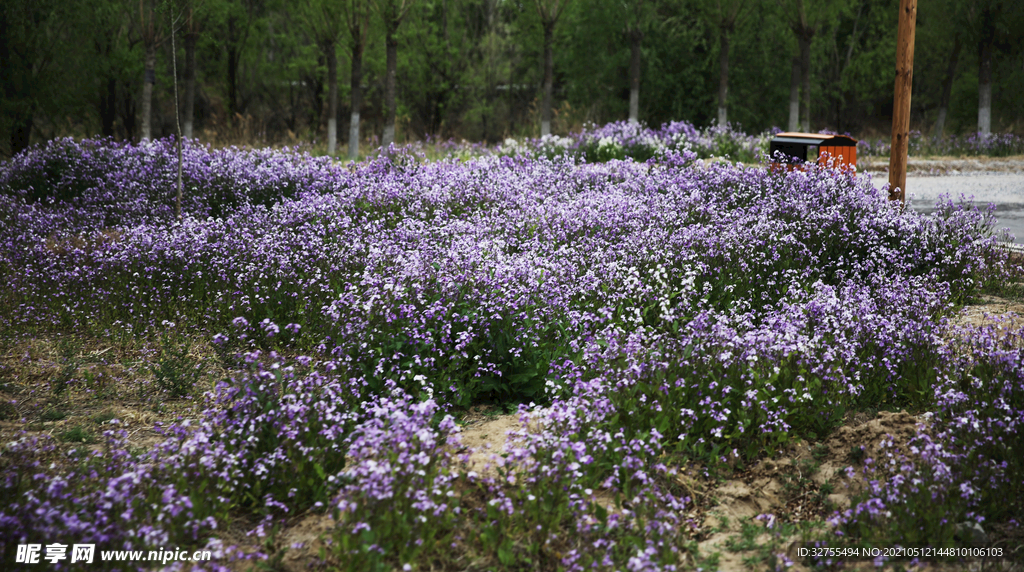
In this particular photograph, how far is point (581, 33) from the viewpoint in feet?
98.0

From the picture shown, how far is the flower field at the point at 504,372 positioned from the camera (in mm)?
3293

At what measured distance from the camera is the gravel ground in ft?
37.8

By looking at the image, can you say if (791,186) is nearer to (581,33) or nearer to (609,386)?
(609,386)

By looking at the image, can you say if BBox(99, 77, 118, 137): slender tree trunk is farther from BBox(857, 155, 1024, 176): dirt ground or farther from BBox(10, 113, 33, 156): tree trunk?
BBox(857, 155, 1024, 176): dirt ground

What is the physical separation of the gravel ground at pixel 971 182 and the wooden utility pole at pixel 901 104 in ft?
0.93

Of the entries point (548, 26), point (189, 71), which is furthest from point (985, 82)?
point (189, 71)

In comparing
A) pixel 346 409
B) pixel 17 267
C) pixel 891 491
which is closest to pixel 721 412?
pixel 891 491

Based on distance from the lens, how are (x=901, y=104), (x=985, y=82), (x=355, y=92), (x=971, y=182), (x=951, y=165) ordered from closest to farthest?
(x=901, y=104), (x=971, y=182), (x=951, y=165), (x=355, y=92), (x=985, y=82)

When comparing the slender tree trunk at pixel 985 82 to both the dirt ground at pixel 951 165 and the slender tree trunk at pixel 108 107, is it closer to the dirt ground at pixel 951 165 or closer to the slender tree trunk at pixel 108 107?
the dirt ground at pixel 951 165

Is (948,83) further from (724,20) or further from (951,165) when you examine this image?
(951,165)

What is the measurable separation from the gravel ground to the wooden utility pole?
0.93 feet

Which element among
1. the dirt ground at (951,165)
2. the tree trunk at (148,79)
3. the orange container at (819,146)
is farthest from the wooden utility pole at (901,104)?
the tree trunk at (148,79)

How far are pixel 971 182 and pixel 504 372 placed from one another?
48.1 feet

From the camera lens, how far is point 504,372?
5195 mm
